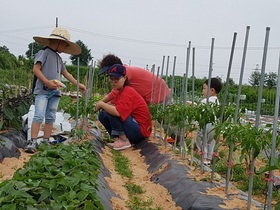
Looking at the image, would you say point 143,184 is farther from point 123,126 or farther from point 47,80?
point 123,126

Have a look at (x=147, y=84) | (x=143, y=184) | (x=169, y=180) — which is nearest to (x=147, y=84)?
(x=147, y=84)

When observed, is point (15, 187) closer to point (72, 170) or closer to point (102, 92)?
point (72, 170)

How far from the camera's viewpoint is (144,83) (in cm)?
667

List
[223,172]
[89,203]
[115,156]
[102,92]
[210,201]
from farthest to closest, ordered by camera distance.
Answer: [102,92], [115,156], [223,172], [210,201], [89,203]

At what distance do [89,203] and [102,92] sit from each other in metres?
15.6

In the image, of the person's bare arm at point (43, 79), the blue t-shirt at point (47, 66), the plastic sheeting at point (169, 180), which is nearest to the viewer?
the plastic sheeting at point (169, 180)

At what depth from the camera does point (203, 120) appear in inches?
152

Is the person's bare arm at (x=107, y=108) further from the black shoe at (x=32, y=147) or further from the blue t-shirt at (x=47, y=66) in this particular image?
the black shoe at (x=32, y=147)

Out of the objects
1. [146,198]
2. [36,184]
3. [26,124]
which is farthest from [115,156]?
[36,184]

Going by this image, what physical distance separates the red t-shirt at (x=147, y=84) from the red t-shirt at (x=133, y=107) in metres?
0.51

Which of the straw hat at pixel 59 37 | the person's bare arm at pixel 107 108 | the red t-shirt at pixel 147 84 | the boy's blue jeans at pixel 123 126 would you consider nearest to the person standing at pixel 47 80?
the straw hat at pixel 59 37

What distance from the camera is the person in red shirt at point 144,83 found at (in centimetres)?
600

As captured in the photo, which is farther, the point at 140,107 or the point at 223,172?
the point at 140,107

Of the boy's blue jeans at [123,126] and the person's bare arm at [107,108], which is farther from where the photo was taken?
the boy's blue jeans at [123,126]
